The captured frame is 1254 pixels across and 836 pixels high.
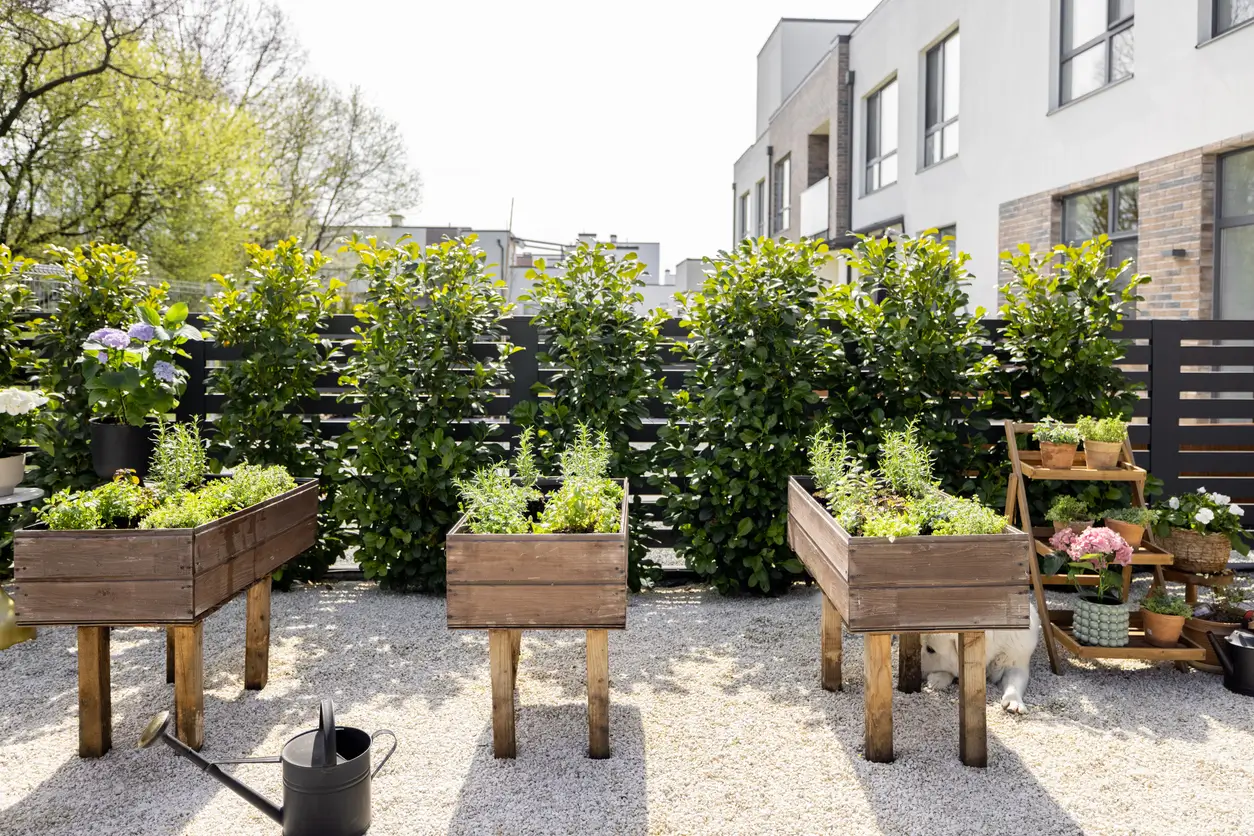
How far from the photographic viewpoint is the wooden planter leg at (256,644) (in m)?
3.38

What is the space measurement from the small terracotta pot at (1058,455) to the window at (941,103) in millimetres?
7683

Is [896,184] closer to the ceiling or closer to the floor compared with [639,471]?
closer to the ceiling

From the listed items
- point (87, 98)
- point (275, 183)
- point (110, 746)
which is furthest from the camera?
point (275, 183)

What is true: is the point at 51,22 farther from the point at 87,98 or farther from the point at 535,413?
the point at 535,413

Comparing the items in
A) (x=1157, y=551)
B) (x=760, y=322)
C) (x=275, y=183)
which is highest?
(x=275, y=183)

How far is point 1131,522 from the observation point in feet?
12.5

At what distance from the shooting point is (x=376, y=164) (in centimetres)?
2172

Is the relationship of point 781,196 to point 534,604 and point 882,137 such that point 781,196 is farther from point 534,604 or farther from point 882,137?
point 534,604

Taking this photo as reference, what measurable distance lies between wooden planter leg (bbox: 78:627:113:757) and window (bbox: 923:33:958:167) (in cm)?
Result: 1024

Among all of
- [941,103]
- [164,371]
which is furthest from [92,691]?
[941,103]

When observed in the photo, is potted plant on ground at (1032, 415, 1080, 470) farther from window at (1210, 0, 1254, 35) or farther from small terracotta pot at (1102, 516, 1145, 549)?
window at (1210, 0, 1254, 35)

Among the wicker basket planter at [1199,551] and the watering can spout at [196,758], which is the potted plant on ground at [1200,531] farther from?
the watering can spout at [196,758]

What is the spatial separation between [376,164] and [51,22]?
10.1 m

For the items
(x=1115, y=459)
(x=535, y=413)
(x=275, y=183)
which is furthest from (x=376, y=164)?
(x=1115, y=459)
